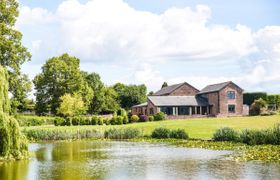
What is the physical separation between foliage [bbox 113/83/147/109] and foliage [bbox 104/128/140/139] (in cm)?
6362

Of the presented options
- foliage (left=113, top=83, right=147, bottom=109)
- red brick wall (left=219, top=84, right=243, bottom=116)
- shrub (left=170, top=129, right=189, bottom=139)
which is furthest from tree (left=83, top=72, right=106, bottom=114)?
shrub (left=170, top=129, right=189, bottom=139)

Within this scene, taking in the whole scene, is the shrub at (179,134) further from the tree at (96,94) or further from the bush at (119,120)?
the tree at (96,94)

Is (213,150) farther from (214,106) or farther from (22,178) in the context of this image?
(214,106)

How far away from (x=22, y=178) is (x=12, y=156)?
6265 millimetres

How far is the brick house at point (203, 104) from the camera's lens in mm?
77375

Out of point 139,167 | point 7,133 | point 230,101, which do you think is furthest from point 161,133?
point 230,101

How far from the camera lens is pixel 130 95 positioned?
4579 inches

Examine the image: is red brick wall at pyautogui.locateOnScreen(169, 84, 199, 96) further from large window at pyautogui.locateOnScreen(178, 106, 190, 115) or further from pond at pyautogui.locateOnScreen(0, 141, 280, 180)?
pond at pyautogui.locateOnScreen(0, 141, 280, 180)

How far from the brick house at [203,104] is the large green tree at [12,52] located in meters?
35.6

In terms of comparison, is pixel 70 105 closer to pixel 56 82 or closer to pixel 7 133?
pixel 56 82

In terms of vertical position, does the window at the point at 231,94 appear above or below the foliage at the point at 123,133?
above

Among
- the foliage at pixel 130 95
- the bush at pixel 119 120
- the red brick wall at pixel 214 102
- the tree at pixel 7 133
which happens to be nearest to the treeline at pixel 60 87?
the bush at pixel 119 120

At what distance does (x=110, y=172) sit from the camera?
22.8 meters

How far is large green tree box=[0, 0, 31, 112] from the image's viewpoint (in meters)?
42.0
